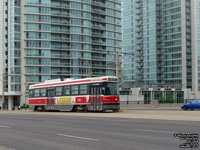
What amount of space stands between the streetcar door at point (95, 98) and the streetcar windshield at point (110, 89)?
637mm

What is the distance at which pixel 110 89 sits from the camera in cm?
3262

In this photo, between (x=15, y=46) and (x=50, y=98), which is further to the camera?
(x=15, y=46)

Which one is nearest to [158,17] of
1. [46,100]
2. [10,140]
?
[46,100]

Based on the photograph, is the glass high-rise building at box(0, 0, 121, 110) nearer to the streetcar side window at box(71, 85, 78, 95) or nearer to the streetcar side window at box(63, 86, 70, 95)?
the streetcar side window at box(63, 86, 70, 95)

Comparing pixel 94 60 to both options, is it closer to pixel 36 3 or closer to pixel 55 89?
pixel 36 3

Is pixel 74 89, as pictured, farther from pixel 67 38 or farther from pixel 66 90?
pixel 67 38

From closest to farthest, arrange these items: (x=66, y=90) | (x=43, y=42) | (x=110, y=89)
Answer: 1. (x=110, y=89)
2. (x=66, y=90)
3. (x=43, y=42)

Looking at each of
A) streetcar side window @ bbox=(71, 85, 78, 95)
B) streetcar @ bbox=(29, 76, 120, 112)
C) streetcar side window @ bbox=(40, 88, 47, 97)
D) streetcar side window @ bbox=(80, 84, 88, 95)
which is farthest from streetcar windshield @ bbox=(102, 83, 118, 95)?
streetcar side window @ bbox=(40, 88, 47, 97)

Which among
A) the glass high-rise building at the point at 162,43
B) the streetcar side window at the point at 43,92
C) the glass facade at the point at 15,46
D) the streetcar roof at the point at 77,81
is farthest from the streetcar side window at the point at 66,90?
the glass high-rise building at the point at 162,43

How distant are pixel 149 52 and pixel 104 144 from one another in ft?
444

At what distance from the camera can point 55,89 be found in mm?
38656

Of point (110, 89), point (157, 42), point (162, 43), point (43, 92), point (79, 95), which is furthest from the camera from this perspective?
point (157, 42)

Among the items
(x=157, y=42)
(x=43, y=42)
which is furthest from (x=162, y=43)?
(x=43, y=42)

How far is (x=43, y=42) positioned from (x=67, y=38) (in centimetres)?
814
